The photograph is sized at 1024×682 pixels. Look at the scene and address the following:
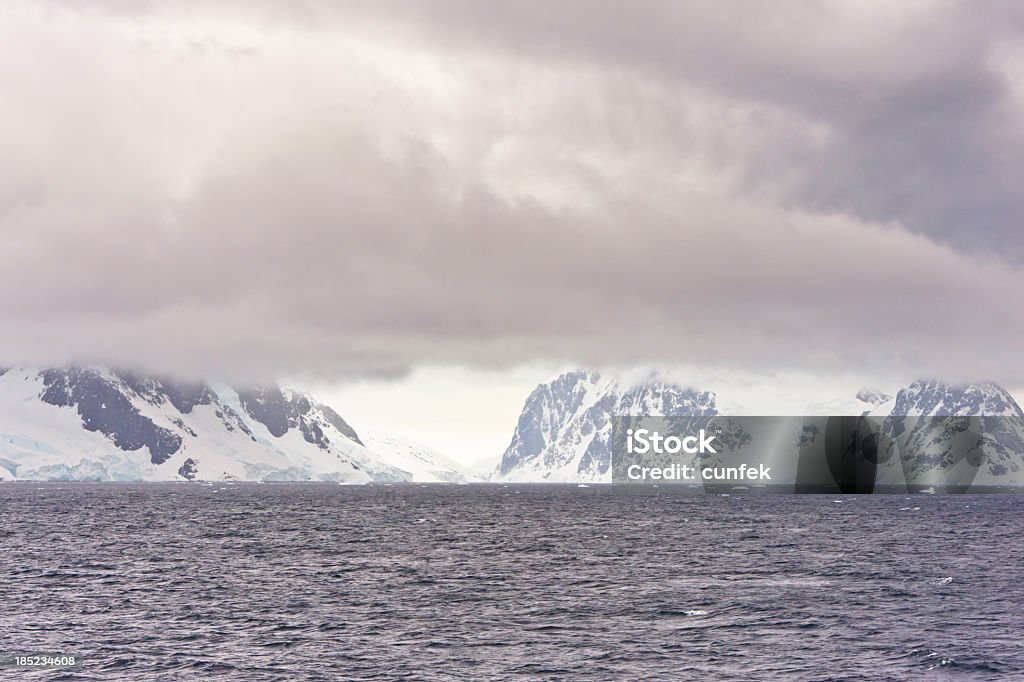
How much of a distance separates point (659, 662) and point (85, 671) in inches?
1379

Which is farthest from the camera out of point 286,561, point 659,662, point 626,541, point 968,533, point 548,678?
point 968,533

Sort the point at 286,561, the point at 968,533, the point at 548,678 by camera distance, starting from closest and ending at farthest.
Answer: the point at 548,678
the point at 286,561
the point at 968,533

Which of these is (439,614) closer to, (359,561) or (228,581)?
(228,581)

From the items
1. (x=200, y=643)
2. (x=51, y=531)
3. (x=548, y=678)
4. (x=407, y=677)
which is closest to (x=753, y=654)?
(x=548, y=678)

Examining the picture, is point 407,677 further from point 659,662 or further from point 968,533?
point 968,533

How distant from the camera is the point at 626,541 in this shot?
159000 mm

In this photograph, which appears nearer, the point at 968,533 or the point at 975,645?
the point at 975,645

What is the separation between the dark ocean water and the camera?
6956 cm

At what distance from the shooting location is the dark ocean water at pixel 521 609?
228 feet

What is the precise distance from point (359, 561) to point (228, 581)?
23.3m

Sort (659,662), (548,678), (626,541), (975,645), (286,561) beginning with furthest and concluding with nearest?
(626,541) < (286,561) < (975,645) < (659,662) < (548,678)

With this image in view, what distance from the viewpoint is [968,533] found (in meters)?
179

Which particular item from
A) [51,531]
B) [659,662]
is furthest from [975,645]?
[51,531]

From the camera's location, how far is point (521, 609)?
9188 cm
